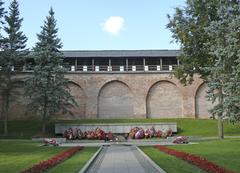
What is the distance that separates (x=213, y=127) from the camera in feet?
145

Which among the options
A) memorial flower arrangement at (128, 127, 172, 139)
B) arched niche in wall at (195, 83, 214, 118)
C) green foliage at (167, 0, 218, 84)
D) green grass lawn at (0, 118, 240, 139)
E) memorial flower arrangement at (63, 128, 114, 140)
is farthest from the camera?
arched niche in wall at (195, 83, 214, 118)

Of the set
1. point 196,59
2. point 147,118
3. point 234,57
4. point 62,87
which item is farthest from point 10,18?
point 234,57

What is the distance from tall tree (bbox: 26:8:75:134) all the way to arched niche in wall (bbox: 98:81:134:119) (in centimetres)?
856

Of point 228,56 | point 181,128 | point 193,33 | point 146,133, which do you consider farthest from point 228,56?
point 181,128

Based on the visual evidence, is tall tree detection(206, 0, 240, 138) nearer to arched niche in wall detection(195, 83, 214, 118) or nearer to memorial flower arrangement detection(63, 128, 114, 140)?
memorial flower arrangement detection(63, 128, 114, 140)

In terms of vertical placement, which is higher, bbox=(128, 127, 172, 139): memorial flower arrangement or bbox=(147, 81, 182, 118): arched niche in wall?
bbox=(147, 81, 182, 118): arched niche in wall

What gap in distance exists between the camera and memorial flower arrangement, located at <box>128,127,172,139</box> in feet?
136

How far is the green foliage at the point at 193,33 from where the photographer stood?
31.1 meters

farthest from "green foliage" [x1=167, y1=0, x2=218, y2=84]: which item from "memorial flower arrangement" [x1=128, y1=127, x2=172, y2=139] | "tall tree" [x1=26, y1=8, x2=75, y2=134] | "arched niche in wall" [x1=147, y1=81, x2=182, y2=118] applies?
"arched niche in wall" [x1=147, y1=81, x2=182, y2=118]

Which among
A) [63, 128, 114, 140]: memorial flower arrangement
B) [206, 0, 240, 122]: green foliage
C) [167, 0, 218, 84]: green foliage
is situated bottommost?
[63, 128, 114, 140]: memorial flower arrangement

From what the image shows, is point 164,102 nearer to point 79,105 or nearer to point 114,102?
point 114,102

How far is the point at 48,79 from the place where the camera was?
143ft

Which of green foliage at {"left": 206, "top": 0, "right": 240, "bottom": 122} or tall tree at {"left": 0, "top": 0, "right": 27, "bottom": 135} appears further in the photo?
tall tree at {"left": 0, "top": 0, "right": 27, "bottom": 135}

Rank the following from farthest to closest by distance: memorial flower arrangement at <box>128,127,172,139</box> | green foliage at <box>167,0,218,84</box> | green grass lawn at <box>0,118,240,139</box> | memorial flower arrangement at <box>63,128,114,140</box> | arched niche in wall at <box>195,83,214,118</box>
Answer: arched niche in wall at <box>195,83,214,118</box> → green grass lawn at <box>0,118,240,139</box> → memorial flower arrangement at <box>128,127,172,139</box> → memorial flower arrangement at <box>63,128,114,140</box> → green foliage at <box>167,0,218,84</box>
